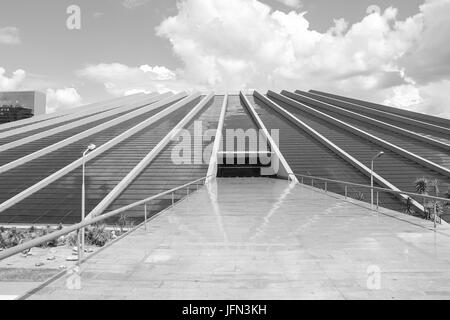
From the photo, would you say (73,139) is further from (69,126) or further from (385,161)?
(385,161)

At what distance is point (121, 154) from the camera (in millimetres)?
28328

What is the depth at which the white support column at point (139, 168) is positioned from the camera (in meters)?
20.3

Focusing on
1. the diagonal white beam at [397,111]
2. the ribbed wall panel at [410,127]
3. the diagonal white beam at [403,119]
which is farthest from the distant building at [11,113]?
the diagonal white beam at [403,119]

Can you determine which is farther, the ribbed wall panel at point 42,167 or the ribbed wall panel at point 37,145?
the ribbed wall panel at point 37,145

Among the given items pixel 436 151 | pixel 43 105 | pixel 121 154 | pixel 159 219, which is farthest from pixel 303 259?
pixel 43 105

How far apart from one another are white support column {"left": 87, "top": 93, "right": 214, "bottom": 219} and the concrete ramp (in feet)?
31.1

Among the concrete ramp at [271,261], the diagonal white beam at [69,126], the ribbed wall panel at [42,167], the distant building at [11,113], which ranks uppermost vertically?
the distant building at [11,113]

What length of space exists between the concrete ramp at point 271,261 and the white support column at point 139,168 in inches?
374

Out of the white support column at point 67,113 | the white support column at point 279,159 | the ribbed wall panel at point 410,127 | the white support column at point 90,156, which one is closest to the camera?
the white support column at point 90,156

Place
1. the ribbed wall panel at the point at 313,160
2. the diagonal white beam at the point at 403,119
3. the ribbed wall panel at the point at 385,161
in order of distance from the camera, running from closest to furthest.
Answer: the ribbed wall panel at the point at 385,161 < the ribbed wall panel at the point at 313,160 < the diagonal white beam at the point at 403,119

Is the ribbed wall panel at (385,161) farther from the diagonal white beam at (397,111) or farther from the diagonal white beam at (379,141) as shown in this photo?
the diagonal white beam at (397,111)

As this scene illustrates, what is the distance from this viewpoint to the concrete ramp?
464 cm

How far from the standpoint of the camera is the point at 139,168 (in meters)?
25.6

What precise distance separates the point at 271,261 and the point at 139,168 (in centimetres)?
2056
